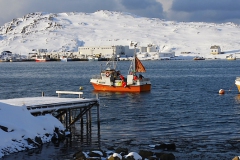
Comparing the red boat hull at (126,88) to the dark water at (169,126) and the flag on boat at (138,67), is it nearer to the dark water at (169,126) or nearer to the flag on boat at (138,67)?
the flag on boat at (138,67)

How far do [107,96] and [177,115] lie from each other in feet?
49.9

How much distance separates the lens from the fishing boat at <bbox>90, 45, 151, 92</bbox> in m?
51.3

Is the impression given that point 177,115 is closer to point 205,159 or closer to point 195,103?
point 195,103

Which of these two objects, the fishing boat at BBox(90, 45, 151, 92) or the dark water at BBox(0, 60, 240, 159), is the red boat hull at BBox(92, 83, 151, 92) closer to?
the fishing boat at BBox(90, 45, 151, 92)

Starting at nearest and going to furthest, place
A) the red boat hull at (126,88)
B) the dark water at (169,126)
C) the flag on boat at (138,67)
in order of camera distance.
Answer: the dark water at (169,126), the red boat hull at (126,88), the flag on boat at (138,67)

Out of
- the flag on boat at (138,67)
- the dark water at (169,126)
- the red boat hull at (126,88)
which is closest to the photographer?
the dark water at (169,126)

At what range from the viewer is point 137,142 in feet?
79.6

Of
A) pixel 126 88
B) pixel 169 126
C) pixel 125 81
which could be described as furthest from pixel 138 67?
pixel 169 126

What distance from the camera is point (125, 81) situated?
172ft

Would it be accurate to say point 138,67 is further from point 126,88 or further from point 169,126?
point 169,126

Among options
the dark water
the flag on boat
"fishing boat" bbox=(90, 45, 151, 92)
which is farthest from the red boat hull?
the dark water

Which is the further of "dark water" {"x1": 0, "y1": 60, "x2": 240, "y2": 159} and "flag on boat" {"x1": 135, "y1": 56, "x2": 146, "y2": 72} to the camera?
"flag on boat" {"x1": 135, "y1": 56, "x2": 146, "y2": 72}

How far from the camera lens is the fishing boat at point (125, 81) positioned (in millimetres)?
51344

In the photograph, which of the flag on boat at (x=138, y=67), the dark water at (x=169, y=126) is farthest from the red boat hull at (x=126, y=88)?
the dark water at (x=169, y=126)
